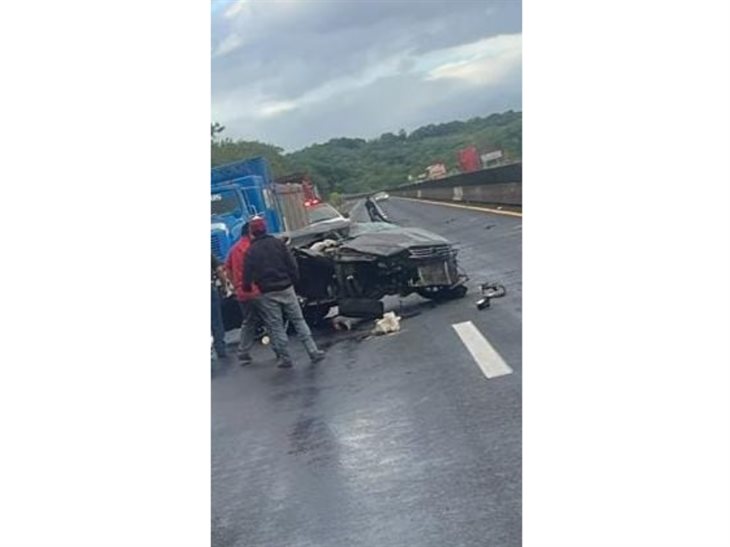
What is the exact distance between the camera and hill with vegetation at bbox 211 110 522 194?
3227 mm

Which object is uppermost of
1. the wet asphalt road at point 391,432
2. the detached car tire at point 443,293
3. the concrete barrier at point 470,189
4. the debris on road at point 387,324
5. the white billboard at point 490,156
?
the white billboard at point 490,156

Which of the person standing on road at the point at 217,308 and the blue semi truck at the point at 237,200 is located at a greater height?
the blue semi truck at the point at 237,200

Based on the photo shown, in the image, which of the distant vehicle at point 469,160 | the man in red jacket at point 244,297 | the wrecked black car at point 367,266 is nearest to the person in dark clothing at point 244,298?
the man in red jacket at point 244,297

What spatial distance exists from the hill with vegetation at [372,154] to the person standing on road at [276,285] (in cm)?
22

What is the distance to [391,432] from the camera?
312cm

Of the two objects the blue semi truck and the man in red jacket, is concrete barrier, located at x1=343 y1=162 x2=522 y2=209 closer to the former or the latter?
the blue semi truck

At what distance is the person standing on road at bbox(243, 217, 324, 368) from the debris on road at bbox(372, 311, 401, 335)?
0.19 metres

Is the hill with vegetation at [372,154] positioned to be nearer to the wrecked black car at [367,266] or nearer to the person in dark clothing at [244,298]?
the wrecked black car at [367,266]

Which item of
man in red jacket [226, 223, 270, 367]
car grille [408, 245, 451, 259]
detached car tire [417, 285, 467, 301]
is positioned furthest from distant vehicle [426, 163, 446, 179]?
man in red jacket [226, 223, 270, 367]

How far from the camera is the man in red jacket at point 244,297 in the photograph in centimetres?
324
